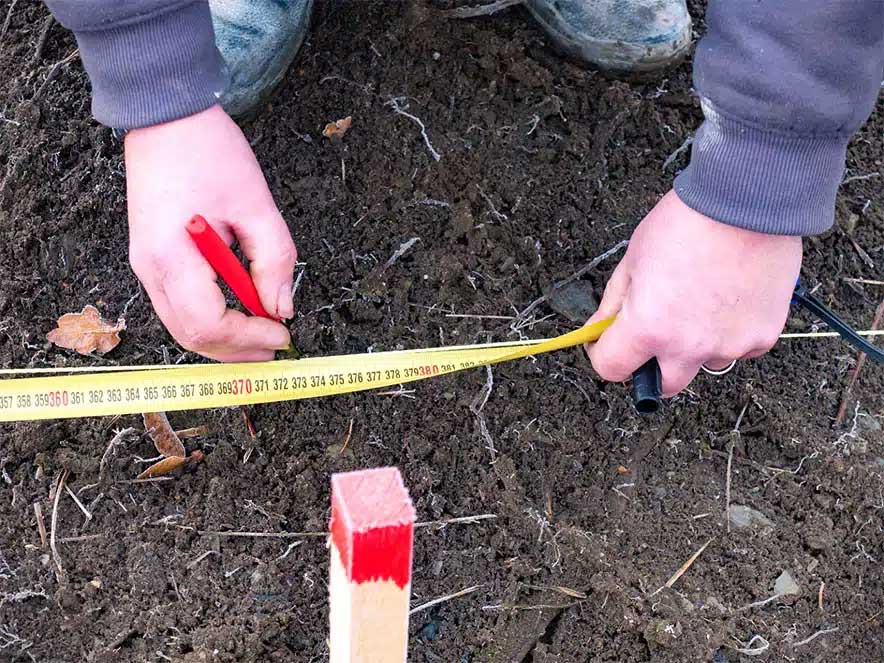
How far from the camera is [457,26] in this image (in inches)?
90.4

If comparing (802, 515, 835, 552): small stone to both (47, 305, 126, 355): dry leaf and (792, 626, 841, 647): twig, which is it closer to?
(792, 626, 841, 647): twig

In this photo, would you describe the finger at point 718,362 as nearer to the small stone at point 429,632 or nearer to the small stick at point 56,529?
the small stone at point 429,632

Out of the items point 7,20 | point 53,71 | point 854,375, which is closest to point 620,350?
point 854,375

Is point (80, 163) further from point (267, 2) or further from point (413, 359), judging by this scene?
point (413, 359)

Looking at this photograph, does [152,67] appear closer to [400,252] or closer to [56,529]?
[400,252]

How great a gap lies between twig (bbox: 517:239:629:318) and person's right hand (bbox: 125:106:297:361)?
66 centimetres

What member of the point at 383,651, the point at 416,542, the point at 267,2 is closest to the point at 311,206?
the point at 267,2

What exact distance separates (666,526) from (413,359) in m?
0.64

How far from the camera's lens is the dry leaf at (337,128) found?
7.08 feet

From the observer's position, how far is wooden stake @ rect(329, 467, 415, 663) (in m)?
0.87

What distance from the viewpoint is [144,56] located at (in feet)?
4.72

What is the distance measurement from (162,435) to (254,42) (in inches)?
38.0

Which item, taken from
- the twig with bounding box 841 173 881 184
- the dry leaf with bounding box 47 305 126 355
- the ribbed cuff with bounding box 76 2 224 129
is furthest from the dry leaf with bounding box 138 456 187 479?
the twig with bounding box 841 173 881 184

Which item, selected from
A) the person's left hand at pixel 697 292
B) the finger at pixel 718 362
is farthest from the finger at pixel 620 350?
the finger at pixel 718 362
